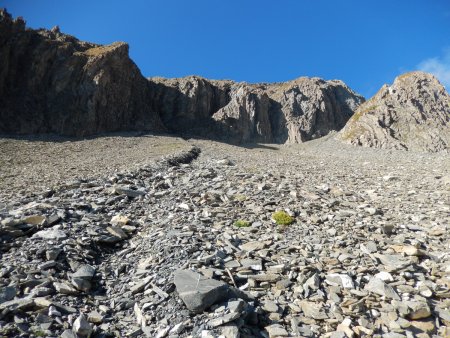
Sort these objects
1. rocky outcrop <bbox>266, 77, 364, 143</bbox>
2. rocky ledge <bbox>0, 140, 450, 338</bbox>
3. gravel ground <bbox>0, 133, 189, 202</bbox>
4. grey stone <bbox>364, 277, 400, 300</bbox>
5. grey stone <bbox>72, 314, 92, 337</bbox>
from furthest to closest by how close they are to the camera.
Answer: rocky outcrop <bbox>266, 77, 364, 143</bbox> → gravel ground <bbox>0, 133, 189, 202</bbox> → grey stone <bbox>364, 277, 400, 300</bbox> → rocky ledge <bbox>0, 140, 450, 338</bbox> → grey stone <bbox>72, 314, 92, 337</bbox>

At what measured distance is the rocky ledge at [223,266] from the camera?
683 centimetres

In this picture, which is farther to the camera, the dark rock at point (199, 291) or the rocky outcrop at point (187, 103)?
the rocky outcrop at point (187, 103)

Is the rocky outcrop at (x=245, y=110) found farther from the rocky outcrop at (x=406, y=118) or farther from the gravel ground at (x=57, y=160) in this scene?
the gravel ground at (x=57, y=160)

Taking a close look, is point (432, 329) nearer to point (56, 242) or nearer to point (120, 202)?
point (56, 242)

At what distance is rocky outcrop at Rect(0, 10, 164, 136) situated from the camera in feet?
232

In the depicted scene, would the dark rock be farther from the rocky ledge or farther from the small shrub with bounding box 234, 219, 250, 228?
the small shrub with bounding box 234, 219, 250, 228

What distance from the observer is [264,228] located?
477 inches

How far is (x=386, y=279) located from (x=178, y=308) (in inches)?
224

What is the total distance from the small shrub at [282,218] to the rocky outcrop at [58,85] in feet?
225

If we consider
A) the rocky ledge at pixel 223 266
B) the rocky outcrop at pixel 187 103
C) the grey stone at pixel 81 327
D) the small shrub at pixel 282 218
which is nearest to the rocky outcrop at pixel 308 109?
the rocky outcrop at pixel 187 103

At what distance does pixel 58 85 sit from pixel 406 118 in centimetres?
8812

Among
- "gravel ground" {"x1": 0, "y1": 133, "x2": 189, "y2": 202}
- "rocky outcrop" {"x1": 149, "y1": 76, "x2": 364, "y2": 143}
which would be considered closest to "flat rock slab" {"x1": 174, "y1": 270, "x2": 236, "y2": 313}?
"gravel ground" {"x1": 0, "y1": 133, "x2": 189, "y2": 202}

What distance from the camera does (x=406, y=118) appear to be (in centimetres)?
7994

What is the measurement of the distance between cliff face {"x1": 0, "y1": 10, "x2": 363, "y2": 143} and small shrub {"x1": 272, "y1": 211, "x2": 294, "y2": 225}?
68.2 meters
